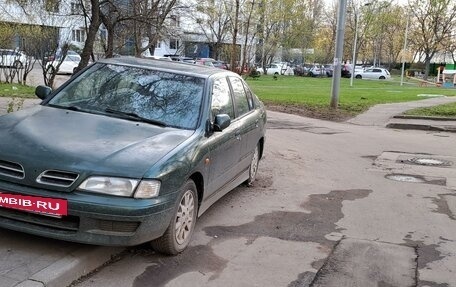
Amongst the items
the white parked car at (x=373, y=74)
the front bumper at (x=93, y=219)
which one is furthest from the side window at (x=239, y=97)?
the white parked car at (x=373, y=74)

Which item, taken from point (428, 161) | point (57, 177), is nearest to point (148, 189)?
point (57, 177)

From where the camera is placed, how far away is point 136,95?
17.3 ft

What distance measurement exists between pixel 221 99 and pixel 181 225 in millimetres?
1749

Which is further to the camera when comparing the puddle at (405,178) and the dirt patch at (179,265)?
the puddle at (405,178)

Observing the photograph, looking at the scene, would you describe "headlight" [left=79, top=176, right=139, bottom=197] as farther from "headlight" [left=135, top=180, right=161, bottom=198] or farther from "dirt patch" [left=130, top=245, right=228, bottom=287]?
"dirt patch" [left=130, top=245, right=228, bottom=287]

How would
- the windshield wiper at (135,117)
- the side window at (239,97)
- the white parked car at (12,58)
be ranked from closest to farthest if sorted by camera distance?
the windshield wiper at (135,117) → the side window at (239,97) → the white parked car at (12,58)

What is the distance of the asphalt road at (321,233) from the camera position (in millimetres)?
4246

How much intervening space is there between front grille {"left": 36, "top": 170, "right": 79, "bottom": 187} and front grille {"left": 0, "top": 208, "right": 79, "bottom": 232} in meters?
0.26

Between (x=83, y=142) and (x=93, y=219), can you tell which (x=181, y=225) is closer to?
(x=93, y=219)

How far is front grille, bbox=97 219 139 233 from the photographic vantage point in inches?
152

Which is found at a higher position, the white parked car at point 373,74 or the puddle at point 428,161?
the white parked car at point 373,74

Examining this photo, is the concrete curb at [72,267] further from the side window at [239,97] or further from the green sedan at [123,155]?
the side window at [239,97]

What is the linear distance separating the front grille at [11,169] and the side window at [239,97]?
2.88 metres

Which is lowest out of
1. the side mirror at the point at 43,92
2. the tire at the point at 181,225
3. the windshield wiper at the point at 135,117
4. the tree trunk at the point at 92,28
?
the tire at the point at 181,225
